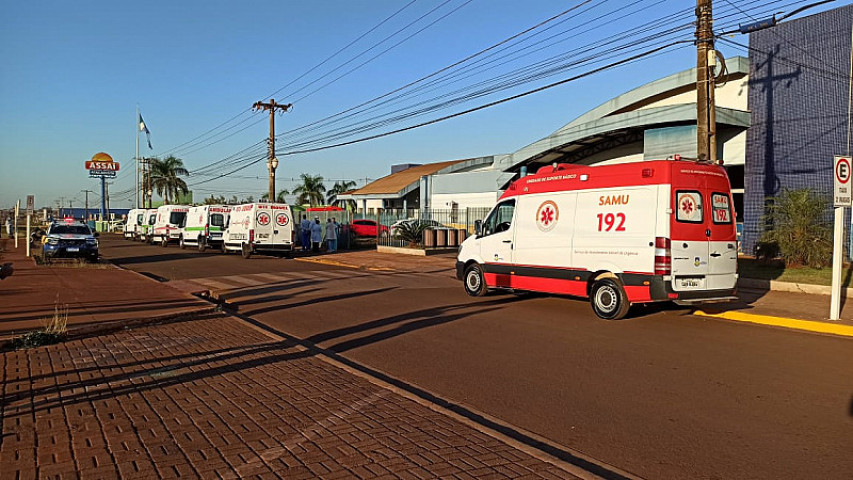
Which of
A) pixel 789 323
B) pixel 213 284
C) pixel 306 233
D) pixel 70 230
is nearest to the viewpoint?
pixel 789 323

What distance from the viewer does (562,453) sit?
15.5 feet

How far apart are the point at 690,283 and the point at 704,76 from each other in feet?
20.1

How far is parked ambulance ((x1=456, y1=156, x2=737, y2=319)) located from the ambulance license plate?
2cm

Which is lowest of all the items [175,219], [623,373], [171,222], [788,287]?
[623,373]

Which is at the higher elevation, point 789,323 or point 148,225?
point 148,225

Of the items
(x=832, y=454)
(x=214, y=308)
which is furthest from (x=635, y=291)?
(x=214, y=308)

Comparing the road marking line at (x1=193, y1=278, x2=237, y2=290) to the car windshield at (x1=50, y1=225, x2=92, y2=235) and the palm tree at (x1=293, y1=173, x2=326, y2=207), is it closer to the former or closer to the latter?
the car windshield at (x1=50, y1=225, x2=92, y2=235)

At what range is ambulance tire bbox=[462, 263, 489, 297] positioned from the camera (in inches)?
545

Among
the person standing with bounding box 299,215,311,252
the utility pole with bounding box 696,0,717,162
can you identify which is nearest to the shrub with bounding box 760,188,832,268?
the utility pole with bounding box 696,0,717,162

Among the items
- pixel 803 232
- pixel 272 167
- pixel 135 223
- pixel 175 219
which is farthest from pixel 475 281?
pixel 135 223

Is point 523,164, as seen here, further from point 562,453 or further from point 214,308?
point 562,453

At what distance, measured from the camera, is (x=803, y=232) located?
16094mm

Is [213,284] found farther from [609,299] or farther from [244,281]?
[609,299]

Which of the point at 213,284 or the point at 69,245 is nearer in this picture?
the point at 213,284
